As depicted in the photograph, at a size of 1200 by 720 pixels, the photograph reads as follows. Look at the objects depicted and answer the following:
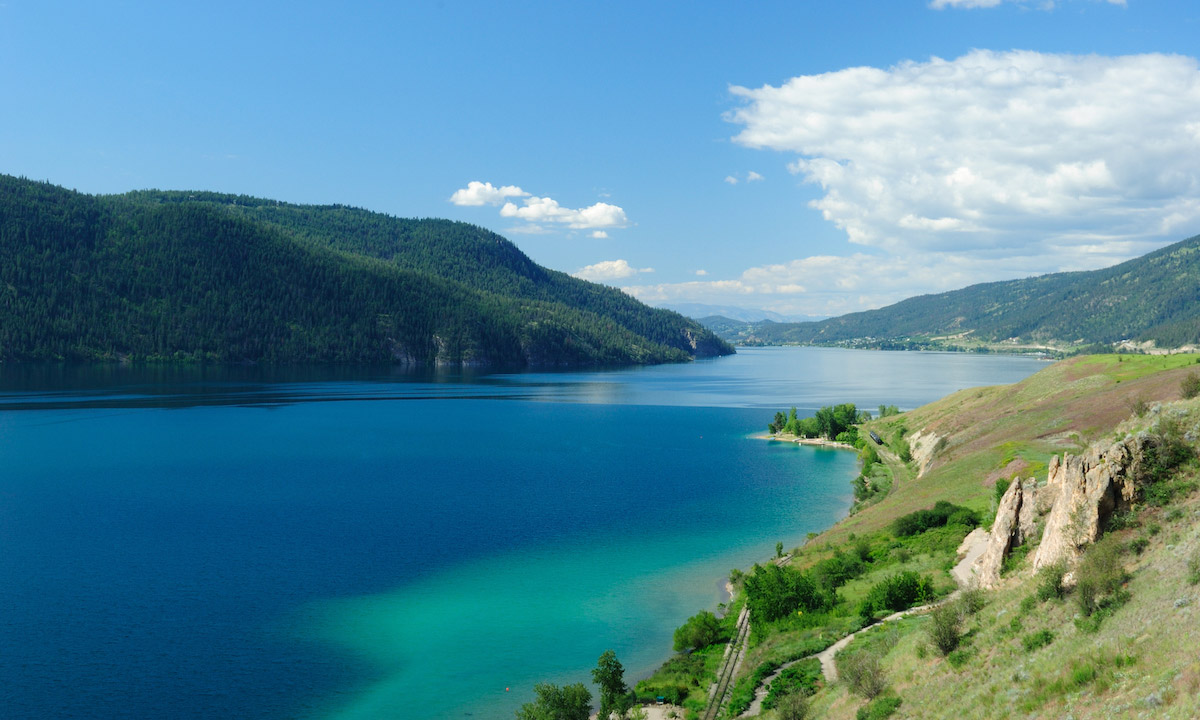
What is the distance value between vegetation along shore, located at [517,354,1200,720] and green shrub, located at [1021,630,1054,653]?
2.4 inches

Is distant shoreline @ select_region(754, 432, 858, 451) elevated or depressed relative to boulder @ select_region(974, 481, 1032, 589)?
depressed

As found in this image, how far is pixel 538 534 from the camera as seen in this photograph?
233 ft

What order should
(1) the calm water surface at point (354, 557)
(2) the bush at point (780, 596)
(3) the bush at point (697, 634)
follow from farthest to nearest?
(3) the bush at point (697, 634) → (2) the bush at point (780, 596) → (1) the calm water surface at point (354, 557)

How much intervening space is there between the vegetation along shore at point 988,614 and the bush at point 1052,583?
67 mm

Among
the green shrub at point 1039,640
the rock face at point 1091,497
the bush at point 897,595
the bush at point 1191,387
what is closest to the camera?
the green shrub at point 1039,640

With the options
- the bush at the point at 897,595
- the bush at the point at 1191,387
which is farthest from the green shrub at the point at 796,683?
the bush at the point at 1191,387

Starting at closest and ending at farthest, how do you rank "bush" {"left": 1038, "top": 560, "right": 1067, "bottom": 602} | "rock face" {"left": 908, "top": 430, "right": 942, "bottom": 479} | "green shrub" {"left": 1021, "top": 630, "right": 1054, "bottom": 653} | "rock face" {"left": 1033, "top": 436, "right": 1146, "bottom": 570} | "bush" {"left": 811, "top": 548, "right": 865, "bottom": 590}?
1. "green shrub" {"left": 1021, "top": 630, "right": 1054, "bottom": 653}
2. "bush" {"left": 1038, "top": 560, "right": 1067, "bottom": 602}
3. "rock face" {"left": 1033, "top": 436, "right": 1146, "bottom": 570}
4. "bush" {"left": 811, "top": 548, "right": 865, "bottom": 590}
5. "rock face" {"left": 908, "top": 430, "right": 942, "bottom": 479}

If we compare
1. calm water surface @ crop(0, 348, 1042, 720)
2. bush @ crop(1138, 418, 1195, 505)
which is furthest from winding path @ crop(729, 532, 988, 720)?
calm water surface @ crop(0, 348, 1042, 720)

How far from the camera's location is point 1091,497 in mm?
28953

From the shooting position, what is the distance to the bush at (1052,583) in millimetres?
26812

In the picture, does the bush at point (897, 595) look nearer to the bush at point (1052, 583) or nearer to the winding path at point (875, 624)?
the winding path at point (875, 624)

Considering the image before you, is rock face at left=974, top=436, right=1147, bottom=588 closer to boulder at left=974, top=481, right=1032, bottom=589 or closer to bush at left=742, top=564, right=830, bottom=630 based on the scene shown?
boulder at left=974, top=481, right=1032, bottom=589

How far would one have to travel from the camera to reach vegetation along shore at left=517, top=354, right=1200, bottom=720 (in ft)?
71.8

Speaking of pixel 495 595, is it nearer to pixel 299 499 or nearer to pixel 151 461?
pixel 299 499
